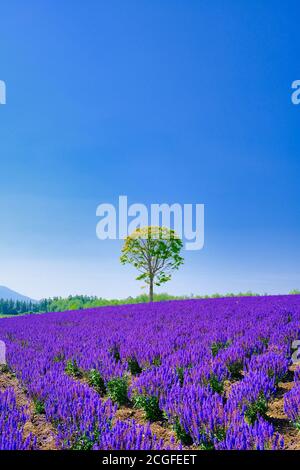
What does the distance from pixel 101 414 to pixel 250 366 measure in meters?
2.23

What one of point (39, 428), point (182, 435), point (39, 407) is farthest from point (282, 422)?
point (39, 407)

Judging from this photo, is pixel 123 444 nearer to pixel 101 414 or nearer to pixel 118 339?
pixel 101 414

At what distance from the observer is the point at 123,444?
8.73 ft

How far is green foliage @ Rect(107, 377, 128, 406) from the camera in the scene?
14.4ft

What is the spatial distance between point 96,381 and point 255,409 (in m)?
2.30

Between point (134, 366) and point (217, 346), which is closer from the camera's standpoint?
point (134, 366)

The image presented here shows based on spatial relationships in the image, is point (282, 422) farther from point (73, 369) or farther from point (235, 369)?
point (73, 369)

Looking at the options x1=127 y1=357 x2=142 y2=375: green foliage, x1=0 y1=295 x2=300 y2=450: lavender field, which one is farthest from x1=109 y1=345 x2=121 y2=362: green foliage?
x1=127 y1=357 x2=142 y2=375: green foliage

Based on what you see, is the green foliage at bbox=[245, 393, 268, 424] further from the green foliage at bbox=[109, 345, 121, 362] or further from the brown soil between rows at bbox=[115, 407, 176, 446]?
the green foliage at bbox=[109, 345, 121, 362]

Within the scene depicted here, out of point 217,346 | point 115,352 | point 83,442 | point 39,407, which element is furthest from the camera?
point 115,352

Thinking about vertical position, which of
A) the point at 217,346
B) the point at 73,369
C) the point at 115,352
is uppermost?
the point at 217,346

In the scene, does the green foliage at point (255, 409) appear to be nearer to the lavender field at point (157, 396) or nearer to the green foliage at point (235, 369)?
the lavender field at point (157, 396)

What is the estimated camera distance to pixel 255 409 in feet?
11.7
